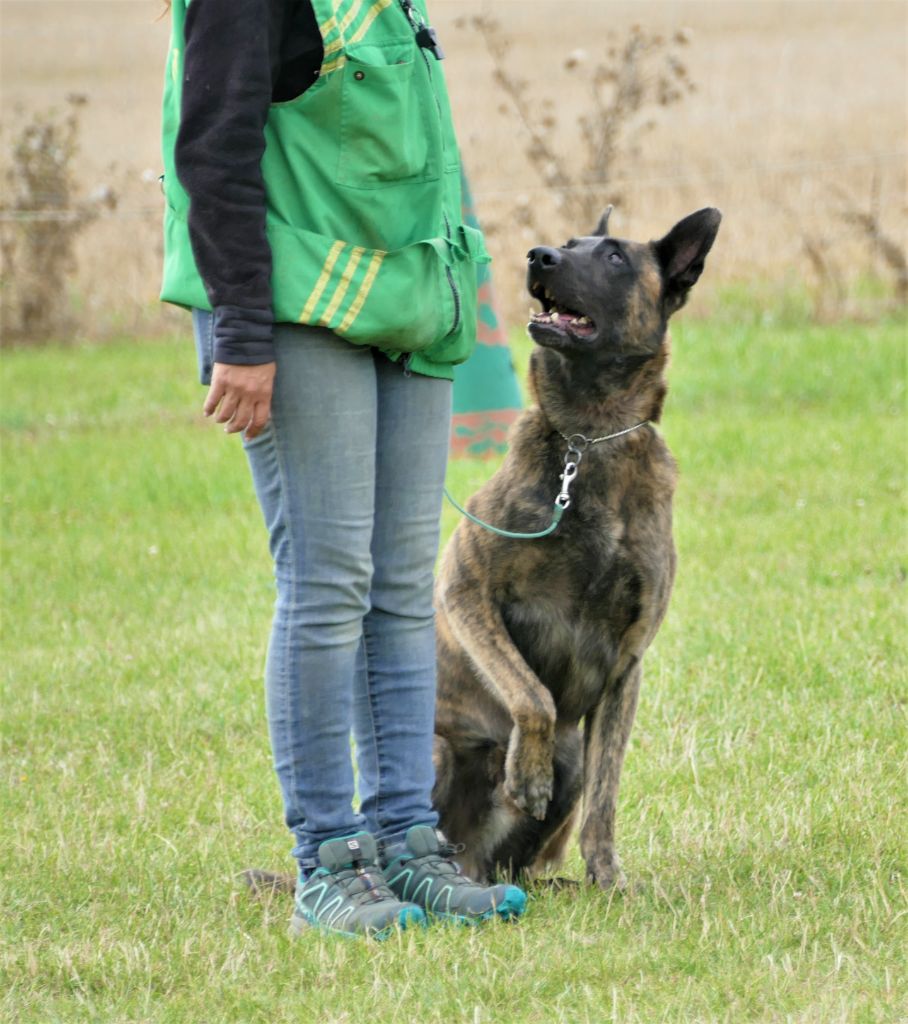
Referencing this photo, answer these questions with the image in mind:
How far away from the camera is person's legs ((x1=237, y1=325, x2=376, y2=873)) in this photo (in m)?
2.94

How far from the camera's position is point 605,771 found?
3609mm

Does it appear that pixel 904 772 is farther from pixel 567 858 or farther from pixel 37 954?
pixel 37 954

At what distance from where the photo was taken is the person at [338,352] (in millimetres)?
2783

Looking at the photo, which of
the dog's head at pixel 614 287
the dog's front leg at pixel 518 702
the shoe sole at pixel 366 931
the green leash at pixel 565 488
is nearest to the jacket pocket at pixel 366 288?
the green leash at pixel 565 488

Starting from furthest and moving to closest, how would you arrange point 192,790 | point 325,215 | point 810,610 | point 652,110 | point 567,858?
point 652,110 < point 810,610 < point 192,790 < point 567,858 < point 325,215

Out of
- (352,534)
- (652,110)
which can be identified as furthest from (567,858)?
(652,110)

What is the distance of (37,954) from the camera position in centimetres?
308

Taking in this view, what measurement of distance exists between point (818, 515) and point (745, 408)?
8.38ft

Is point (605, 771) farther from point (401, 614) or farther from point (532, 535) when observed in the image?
point (401, 614)

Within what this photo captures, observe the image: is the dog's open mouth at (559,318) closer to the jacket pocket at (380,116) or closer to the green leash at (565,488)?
the green leash at (565,488)

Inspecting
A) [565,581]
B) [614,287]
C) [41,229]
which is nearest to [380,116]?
[614,287]

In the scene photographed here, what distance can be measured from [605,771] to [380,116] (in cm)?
157

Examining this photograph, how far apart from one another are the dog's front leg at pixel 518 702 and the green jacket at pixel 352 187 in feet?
2.57

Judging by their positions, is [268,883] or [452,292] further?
[268,883]
